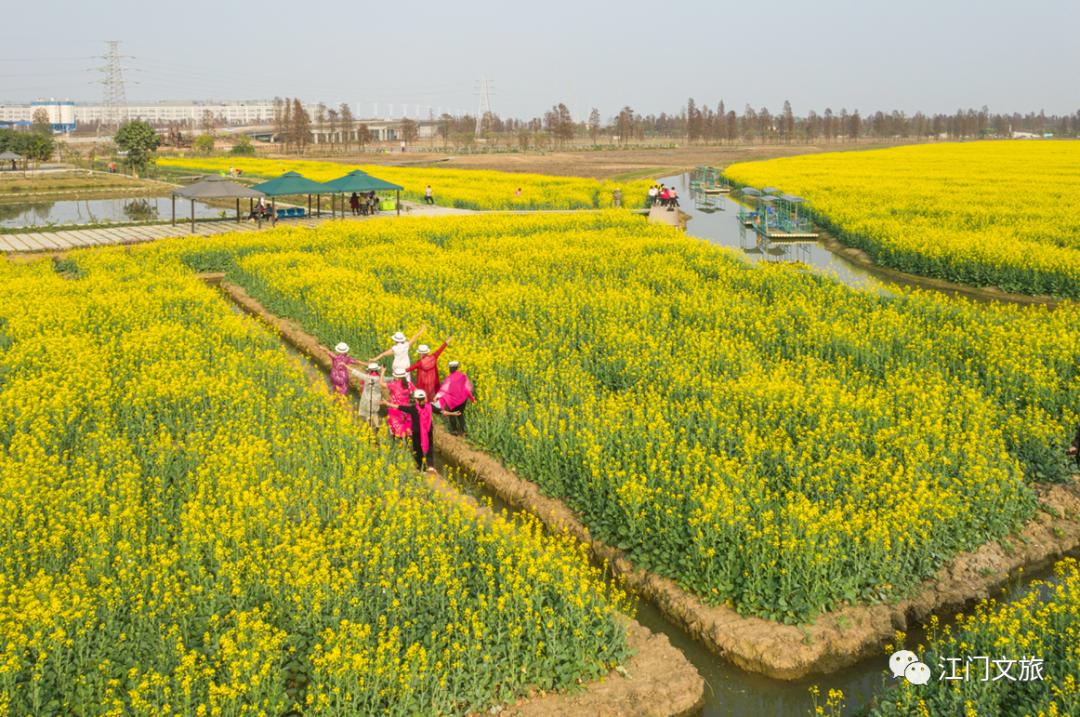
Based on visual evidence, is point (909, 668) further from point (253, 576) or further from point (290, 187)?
point (290, 187)

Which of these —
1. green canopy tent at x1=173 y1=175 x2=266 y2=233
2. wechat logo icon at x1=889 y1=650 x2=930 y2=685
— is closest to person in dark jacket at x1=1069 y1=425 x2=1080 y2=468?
wechat logo icon at x1=889 y1=650 x2=930 y2=685

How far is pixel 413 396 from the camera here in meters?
10.9

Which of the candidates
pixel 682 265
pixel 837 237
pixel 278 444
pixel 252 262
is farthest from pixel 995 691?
pixel 837 237

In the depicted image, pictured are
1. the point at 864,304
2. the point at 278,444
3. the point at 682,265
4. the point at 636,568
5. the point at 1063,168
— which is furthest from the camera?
the point at 1063,168

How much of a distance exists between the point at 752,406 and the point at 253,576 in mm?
7408

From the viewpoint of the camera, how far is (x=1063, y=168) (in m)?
56.2

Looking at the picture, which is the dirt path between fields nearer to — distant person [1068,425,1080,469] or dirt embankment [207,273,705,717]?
distant person [1068,425,1080,469]

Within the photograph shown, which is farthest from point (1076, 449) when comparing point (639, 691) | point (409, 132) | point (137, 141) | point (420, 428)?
point (409, 132)

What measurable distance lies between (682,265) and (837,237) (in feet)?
45.0

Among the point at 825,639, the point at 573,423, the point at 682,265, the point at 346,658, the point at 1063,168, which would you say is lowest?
the point at 825,639

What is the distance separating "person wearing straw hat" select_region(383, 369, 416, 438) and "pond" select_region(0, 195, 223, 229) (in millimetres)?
33942

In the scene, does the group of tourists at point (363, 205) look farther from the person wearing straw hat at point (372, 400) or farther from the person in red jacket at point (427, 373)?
the person in red jacket at point (427, 373)

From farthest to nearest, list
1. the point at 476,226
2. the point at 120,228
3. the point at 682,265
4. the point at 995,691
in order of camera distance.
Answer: the point at 120,228, the point at 476,226, the point at 682,265, the point at 995,691

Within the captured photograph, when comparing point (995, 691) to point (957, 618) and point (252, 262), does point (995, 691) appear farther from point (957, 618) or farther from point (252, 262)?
point (252, 262)
